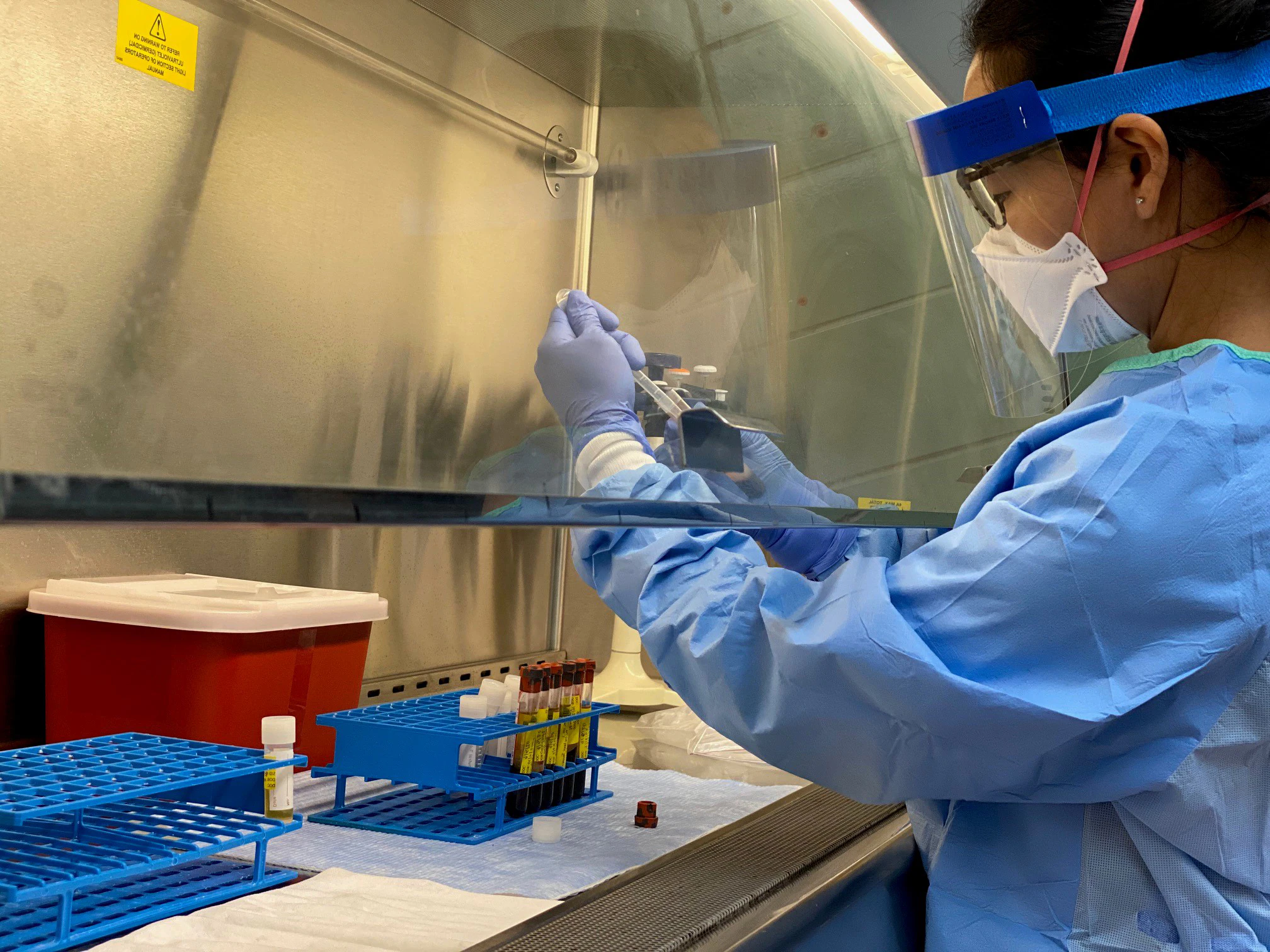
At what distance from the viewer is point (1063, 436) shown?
939 millimetres

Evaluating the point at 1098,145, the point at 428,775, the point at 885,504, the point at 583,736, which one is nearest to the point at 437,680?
the point at 583,736

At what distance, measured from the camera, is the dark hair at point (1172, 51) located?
94 centimetres

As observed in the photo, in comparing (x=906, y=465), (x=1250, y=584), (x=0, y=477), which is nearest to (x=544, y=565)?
(x=906, y=465)

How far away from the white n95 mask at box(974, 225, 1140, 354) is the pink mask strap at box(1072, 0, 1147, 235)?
21mm

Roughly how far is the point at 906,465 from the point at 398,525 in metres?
0.85

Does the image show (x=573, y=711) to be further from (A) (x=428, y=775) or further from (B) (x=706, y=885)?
(B) (x=706, y=885)

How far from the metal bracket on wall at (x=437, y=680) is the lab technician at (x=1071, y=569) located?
872mm

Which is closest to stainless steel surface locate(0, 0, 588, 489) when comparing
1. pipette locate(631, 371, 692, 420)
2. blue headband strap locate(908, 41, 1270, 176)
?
pipette locate(631, 371, 692, 420)

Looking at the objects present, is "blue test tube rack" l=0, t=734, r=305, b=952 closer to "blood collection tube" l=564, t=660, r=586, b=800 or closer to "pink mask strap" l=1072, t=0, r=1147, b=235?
"blood collection tube" l=564, t=660, r=586, b=800

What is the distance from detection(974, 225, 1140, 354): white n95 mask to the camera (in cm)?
105

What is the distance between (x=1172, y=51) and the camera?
957 mm

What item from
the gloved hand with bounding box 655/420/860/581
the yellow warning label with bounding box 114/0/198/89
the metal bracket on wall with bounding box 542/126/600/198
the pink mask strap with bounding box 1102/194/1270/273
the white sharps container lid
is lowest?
the white sharps container lid

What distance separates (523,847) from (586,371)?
0.70 metres

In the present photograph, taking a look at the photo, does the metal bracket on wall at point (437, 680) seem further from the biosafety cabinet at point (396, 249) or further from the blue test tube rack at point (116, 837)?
the biosafety cabinet at point (396, 249)
